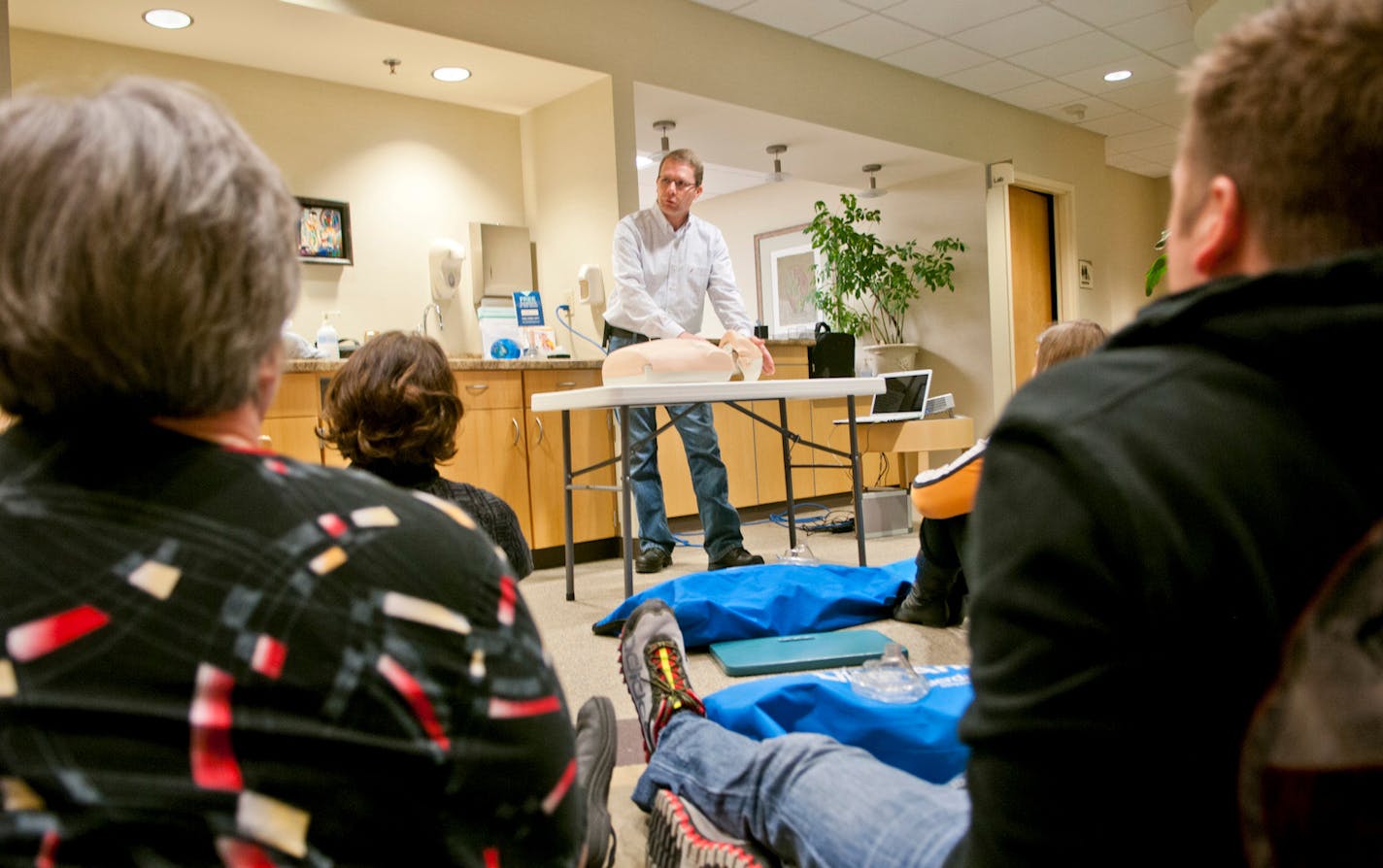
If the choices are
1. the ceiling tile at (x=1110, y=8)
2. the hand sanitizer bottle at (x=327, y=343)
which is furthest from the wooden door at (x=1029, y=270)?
the hand sanitizer bottle at (x=327, y=343)

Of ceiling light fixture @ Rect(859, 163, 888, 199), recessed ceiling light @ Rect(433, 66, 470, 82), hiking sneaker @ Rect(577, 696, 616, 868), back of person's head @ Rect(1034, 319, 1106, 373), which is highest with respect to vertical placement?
recessed ceiling light @ Rect(433, 66, 470, 82)

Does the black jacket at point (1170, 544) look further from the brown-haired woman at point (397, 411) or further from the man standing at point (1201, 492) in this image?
the brown-haired woman at point (397, 411)

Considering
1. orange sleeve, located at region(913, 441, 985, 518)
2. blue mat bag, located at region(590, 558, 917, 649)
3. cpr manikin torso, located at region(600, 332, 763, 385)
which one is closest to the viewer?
orange sleeve, located at region(913, 441, 985, 518)

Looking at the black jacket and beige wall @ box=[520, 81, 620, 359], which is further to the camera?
beige wall @ box=[520, 81, 620, 359]

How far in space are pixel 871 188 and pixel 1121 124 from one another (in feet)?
7.55

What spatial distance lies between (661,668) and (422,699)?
3.23 feet

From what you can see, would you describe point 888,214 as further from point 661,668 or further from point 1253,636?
point 1253,636

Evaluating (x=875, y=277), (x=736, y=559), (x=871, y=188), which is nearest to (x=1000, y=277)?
(x=875, y=277)

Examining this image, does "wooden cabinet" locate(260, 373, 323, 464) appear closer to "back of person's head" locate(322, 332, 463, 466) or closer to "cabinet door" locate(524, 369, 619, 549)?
"cabinet door" locate(524, 369, 619, 549)

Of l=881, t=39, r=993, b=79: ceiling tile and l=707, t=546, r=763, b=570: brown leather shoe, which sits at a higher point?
l=881, t=39, r=993, b=79: ceiling tile

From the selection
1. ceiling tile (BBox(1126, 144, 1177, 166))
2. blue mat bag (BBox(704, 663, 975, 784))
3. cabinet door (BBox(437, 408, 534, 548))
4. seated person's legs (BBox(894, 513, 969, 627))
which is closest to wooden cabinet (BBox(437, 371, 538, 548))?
cabinet door (BBox(437, 408, 534, 548))

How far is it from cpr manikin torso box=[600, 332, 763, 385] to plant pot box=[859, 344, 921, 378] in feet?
12.4

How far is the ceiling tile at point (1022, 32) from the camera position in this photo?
5.27 metres

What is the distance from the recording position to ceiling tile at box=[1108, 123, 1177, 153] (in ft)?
25.3
